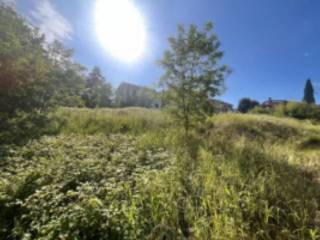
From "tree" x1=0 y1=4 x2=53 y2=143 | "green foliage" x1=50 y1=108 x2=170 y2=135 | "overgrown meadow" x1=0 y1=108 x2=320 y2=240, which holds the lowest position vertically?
"overgrown meadow" x1=0 y1=108 x2=320 y2=240

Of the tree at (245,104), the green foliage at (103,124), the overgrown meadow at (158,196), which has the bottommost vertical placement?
the overgrown meadow at (158,196)

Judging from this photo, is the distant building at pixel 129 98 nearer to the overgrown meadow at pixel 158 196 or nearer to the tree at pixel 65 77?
the tree at pixel 65 77

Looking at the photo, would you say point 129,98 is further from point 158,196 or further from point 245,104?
point 158,196

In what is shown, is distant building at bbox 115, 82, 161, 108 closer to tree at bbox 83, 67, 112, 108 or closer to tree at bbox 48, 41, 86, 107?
tree at bbox 83, 67, 112, 108

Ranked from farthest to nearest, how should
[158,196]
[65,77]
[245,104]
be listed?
[245,104]
[65,77]
[158,196]

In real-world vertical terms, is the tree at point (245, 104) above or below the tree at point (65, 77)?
above

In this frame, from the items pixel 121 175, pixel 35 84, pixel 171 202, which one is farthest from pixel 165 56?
pixel 171 202

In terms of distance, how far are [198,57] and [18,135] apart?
5.21 metres

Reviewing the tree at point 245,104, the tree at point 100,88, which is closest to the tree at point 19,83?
the tree at point 100,88

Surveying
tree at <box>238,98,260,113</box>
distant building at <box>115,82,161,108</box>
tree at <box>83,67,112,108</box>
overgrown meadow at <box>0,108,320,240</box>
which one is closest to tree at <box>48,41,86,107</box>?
overgrown meadow at <box>0,108,320,240</box>

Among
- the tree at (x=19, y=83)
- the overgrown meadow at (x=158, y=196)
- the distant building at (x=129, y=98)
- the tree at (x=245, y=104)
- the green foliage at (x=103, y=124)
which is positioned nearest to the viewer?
the overgrown meadow at (x=158, y=196)

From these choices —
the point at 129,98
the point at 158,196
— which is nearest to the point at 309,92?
the point at 129,98

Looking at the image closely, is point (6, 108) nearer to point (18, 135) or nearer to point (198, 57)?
point (18, 135)

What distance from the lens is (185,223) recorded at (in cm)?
198
